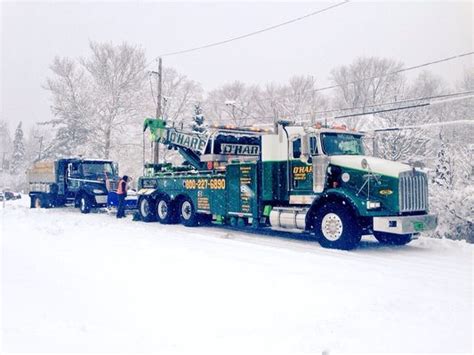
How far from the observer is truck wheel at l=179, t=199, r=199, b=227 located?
52.0 feet

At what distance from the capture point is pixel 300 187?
1217cm

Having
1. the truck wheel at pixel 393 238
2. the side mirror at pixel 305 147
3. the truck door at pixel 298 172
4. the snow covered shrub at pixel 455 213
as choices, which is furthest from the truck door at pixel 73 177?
the snow covered shrub at pixel 455 213

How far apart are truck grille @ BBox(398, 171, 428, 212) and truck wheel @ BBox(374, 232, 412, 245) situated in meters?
0.92

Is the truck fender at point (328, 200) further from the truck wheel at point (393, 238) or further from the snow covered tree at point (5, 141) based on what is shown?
the snow covered tree at point (5, 141)

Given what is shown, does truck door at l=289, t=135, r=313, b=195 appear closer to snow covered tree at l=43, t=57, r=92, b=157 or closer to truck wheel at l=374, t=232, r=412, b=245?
truck wheel at l=374, t=232, r=412, b=245

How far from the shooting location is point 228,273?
24.8ft

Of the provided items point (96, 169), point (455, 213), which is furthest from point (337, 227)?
point (96, 169)

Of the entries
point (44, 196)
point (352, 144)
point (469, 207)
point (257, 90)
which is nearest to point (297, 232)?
point (352, 144)

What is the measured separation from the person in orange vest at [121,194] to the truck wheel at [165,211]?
1.84 metres

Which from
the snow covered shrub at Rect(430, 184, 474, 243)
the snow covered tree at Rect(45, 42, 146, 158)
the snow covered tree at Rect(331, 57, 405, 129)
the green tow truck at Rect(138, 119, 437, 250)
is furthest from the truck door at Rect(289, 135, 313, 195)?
the snow covered tree at Rect(331, 57, 405, 129)

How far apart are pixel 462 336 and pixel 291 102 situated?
48807 mm

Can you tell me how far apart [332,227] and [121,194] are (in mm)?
10078

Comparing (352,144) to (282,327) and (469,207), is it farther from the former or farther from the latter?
(282,327)

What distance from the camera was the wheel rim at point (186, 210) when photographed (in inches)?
629
